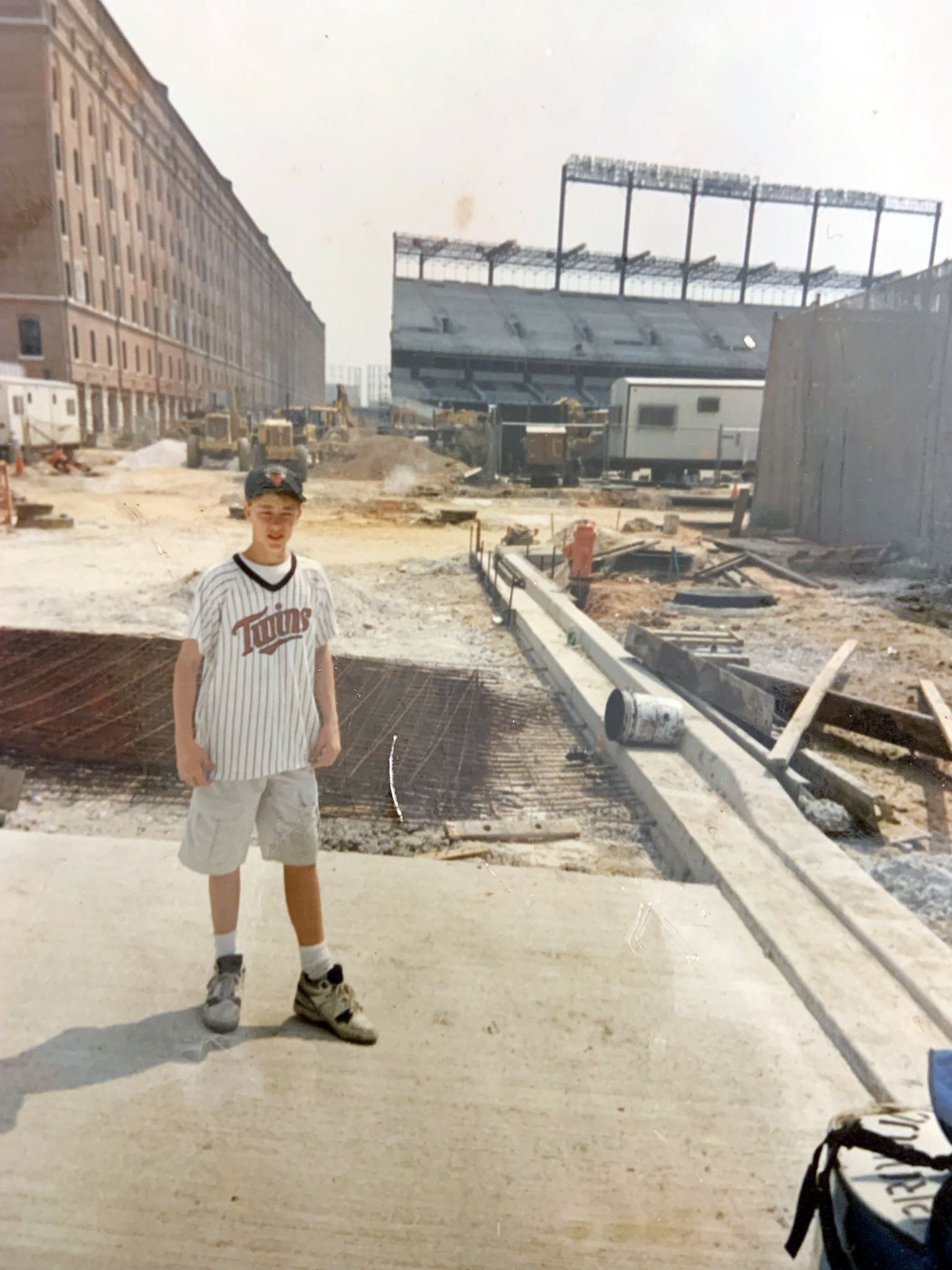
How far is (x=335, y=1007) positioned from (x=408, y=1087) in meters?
0.32

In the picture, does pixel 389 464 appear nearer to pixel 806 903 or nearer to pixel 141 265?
pixel 141 265

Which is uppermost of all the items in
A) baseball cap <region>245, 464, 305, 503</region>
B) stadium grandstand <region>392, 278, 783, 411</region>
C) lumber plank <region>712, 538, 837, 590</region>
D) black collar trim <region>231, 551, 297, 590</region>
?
stadium grandstand <region>392, 278, 783, 411</region>

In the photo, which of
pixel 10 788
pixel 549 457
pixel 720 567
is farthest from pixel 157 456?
pixel 10 788

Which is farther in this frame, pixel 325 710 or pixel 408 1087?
pixel 325 710

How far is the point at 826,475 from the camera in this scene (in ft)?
46.8

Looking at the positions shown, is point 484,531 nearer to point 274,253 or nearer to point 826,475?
point 826,475

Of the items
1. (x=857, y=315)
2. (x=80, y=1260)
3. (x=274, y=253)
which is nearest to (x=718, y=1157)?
(x=80, y=1260)

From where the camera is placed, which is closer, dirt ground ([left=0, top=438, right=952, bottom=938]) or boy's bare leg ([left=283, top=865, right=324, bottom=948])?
boy's bare leg ([left=283, top=865, right=324, bottom=948])

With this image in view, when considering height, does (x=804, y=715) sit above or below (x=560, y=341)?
below

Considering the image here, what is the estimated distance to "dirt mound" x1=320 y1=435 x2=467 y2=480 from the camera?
24.5 m

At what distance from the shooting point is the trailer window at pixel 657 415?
2736cm

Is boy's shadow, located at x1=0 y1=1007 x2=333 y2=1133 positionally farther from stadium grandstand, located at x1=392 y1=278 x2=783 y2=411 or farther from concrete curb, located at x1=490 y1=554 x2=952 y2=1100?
stadium grandstand, located at x1=392 y1=278 x2=783 y2=411

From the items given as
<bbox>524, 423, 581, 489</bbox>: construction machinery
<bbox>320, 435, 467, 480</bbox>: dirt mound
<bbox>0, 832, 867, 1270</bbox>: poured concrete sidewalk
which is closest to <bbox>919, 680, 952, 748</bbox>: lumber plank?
<bbox>0, 832, 867, 1270</bbox>: poured concrete sidewalk

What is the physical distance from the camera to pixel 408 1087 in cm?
226
